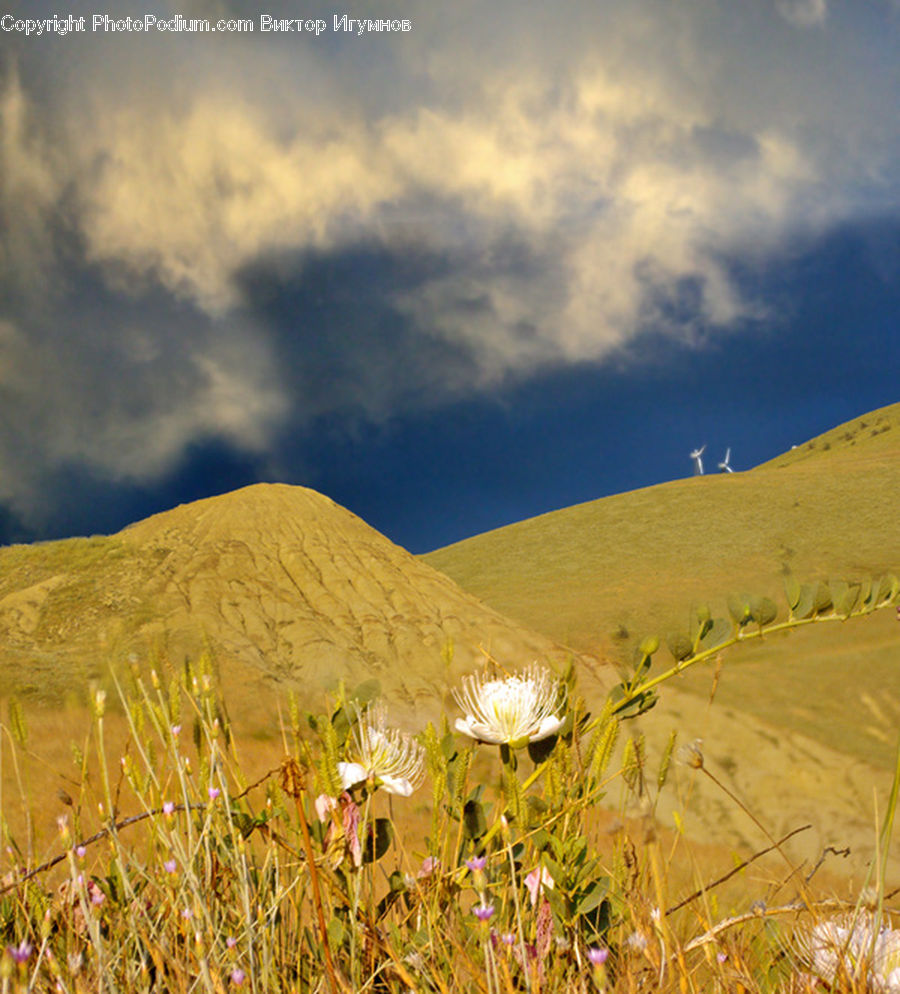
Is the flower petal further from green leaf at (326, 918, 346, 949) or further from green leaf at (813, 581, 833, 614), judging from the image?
green leaf at (813, 581, 833, 614)

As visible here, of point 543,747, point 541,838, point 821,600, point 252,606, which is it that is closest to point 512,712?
point 543,747

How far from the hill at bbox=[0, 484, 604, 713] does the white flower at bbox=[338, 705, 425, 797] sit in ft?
12.1

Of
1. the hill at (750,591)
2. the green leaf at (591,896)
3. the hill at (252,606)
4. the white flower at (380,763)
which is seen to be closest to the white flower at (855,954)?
the green leaf at (591,896)

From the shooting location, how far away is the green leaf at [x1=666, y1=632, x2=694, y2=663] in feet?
4.63

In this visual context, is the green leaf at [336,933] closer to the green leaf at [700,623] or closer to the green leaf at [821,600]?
the green leaf at [700,623]

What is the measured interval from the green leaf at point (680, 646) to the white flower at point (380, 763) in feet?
1.96

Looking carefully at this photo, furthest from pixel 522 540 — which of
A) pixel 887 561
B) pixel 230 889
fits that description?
pixel 230 889

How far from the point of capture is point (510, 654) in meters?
8.99

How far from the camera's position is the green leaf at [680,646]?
4.63 ft

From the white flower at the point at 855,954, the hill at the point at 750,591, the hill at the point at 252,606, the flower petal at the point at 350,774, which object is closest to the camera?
the white flower at the point at 855,954

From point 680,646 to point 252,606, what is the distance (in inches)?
308

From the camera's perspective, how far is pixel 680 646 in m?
1.41

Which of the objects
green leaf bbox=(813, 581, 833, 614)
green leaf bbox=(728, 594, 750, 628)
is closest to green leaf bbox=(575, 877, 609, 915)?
green leaf bbox=(728, 594, 750, 628)

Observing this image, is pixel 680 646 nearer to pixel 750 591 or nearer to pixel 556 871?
pixel 556 871
